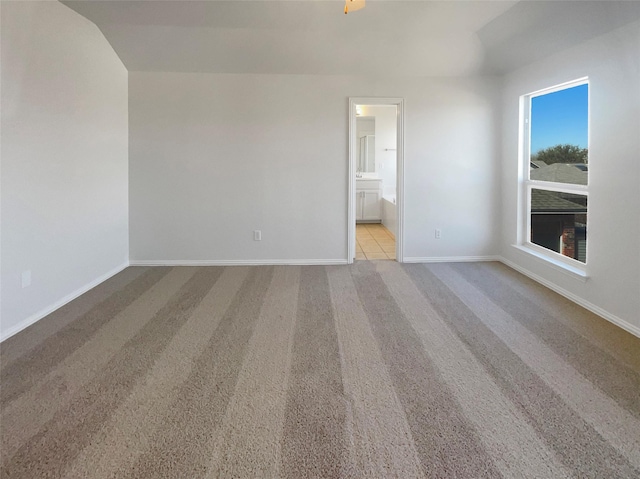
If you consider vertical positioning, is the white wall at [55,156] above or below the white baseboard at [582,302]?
above

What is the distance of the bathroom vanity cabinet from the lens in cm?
816

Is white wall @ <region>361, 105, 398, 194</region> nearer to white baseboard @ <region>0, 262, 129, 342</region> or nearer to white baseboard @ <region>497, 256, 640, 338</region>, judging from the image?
white baseboard @ <region>497, 256, 640, 338</region>

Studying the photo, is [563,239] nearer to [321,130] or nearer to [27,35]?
[321,130]

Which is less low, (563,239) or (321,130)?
(321,130)

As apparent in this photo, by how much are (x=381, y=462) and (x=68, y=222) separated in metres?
3.39

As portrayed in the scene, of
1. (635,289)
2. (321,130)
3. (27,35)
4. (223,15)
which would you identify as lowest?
(635,289)

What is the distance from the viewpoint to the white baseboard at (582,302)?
119 inches

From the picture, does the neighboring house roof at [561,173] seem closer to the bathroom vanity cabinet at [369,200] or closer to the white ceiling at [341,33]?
the white ceiling at [341,33]

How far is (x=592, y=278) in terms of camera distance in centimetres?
343

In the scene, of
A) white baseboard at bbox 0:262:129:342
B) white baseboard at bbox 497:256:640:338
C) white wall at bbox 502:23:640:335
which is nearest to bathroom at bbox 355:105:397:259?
white baseboard at bbox 497:256:640:338

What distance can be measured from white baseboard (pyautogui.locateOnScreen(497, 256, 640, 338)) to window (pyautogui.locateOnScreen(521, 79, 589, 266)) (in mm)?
263

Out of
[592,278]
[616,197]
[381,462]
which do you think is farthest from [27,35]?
[592,278]

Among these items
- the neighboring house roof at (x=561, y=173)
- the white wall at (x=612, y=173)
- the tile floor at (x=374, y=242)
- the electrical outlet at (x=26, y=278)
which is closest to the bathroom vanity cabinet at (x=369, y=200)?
the tile floor at (x=374, y=242)

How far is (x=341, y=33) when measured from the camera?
4.11 meters
